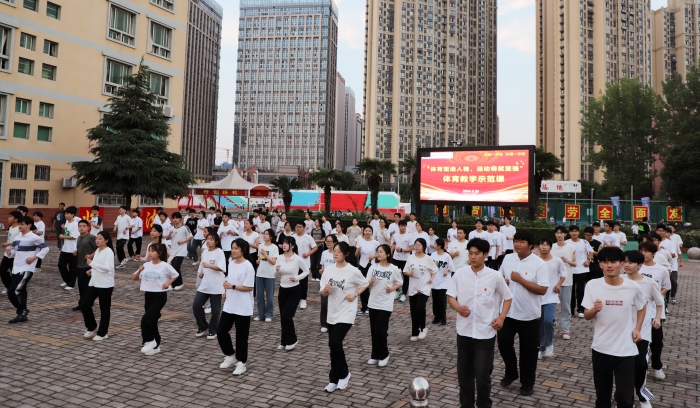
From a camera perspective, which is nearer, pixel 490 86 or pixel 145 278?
pixel 145 278

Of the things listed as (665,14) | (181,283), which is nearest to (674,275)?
(181,283)

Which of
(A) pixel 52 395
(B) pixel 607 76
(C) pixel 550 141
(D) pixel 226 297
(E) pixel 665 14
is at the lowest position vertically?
(A) pixel 52 395

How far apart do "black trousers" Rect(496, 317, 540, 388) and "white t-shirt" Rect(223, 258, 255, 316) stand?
10.4 feet

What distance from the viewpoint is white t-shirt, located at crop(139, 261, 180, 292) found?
21.8 ft

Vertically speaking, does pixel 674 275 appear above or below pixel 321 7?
below

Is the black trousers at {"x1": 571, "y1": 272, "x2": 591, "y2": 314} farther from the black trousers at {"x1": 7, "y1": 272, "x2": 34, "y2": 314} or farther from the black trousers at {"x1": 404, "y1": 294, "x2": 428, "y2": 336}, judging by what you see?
the black trousers at {"x1": 7, "y1": 272, "x2": 34, "y2": 314}

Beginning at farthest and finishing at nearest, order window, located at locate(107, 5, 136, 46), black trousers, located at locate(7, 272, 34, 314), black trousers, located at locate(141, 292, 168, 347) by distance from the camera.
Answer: window, located at locate(107, 5, 136, 46)
black trousers, located at locate(7, 272, 34, 314)
black trousers, located at locate(141, 292, 168, 347)

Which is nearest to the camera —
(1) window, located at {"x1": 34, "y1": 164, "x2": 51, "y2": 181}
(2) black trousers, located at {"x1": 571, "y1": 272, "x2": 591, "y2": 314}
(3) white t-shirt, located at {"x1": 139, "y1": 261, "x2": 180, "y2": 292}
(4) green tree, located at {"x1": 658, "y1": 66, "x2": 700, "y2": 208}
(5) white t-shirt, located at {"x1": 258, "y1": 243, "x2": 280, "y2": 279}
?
(3) white t-shirt, located at {"x1": 139, "y1": 261, "x2": 180, "y2": 292}

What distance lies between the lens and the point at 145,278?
6668 mm

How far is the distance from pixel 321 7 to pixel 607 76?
82.3m

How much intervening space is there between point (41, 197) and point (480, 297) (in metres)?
27.6

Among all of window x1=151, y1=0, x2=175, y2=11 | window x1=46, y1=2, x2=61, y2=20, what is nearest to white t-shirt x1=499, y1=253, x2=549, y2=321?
window x1=46, y1=2, x2=61, y2=20

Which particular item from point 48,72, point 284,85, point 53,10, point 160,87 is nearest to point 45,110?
point 48,72

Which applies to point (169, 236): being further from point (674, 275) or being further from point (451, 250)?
point (674, 275)
